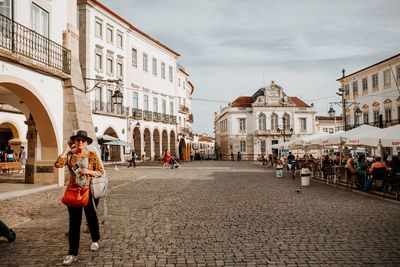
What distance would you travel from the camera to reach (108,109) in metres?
35.1

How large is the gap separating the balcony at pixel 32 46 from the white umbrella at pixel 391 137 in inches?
464

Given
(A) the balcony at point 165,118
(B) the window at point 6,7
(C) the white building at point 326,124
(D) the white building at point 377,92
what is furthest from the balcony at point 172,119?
(C) the white building at point 326,124

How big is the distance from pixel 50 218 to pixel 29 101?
6.54m

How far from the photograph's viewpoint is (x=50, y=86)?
14.3 meters

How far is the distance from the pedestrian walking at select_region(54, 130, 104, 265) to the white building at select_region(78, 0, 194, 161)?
2196cm

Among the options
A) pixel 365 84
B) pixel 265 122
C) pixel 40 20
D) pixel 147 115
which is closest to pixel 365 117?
pixel 365 84

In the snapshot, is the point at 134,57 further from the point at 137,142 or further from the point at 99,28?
the point at 137,142

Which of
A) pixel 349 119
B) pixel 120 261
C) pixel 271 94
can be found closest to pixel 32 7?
pixel 120 261

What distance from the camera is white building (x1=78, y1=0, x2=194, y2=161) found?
110 ft

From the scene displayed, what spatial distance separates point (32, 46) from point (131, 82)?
27.4 m

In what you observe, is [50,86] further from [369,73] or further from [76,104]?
[369,73]

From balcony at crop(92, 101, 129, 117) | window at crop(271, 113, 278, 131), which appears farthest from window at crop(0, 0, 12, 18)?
window at crop(271, 113, 278, 131)

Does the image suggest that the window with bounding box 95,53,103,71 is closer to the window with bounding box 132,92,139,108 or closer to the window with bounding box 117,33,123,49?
the window with bounding box 117,33,123,49

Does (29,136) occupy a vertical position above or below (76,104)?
below
